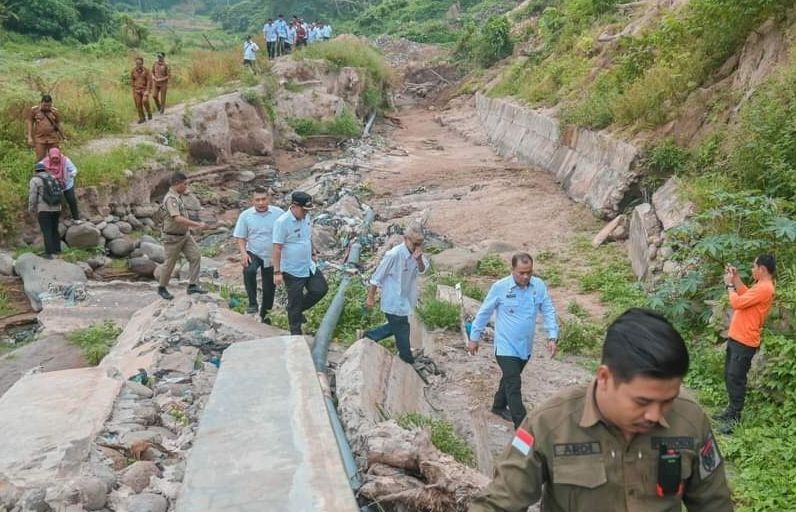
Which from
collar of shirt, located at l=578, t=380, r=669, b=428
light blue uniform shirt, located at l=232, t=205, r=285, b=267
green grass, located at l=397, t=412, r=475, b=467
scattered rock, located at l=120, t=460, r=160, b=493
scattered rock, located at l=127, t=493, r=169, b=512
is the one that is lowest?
green grass, located at l=397, t=412, r=475, b=467

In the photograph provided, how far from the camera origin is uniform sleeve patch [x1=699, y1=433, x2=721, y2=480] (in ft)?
6.88

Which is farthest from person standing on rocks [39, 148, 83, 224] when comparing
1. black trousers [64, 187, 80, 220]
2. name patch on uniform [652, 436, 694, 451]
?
name patch on uniform [652, 436, 694, 451]

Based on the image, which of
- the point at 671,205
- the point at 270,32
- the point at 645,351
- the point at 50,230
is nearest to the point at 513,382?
the point at 645,351

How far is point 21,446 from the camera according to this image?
4227mm

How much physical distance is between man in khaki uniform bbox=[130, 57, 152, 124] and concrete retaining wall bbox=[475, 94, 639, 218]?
9258 mm

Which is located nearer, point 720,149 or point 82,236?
point 720,149

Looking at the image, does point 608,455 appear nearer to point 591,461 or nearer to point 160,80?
point 591,461

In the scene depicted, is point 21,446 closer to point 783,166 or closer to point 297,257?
point 297,257

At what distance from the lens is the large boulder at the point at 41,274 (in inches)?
385

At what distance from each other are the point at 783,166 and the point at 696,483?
267 inches

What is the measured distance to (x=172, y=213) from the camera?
7.95 m

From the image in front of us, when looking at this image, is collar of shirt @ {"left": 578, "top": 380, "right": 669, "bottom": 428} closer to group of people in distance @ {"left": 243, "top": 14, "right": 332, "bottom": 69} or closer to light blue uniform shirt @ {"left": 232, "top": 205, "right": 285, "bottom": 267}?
light blue uniform shirt @ {"left": 232, "top": 205, "right": 285, "bottom": 267}

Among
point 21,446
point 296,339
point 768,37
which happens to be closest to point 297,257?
point 296,339

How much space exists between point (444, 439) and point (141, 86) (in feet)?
43.4
